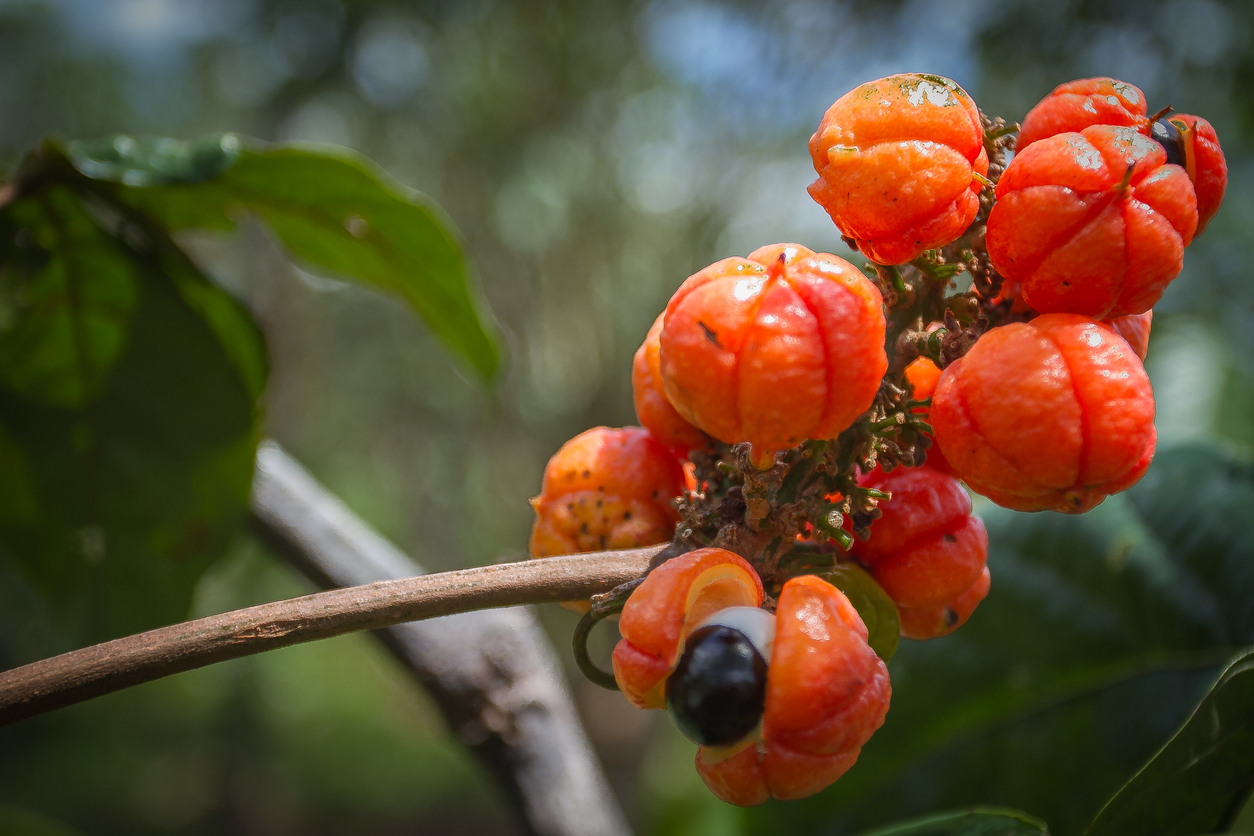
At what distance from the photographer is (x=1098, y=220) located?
0.93 m

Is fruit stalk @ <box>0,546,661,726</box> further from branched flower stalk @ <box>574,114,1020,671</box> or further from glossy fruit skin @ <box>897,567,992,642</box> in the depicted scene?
glossy fruit skin @ <box>897,567,992,642</box>

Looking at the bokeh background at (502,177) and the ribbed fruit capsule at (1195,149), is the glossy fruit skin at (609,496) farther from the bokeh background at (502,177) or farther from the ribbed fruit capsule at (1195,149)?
the bokeh background at (502,177)

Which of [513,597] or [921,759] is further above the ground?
[513,597]

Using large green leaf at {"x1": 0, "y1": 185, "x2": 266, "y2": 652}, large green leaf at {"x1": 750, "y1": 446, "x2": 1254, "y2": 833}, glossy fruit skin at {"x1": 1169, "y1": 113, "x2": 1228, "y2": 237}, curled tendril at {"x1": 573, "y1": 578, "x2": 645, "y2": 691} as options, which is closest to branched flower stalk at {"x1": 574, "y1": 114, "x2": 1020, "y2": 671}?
curled tendril at {"x1": 573, "y1": 578, "x2": 645, "y2": 691}

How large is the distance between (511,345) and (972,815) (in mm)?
13034

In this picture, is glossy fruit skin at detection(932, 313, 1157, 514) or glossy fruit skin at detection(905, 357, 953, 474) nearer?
glossy fruit skin at detection(932, 313, 1157, 514)

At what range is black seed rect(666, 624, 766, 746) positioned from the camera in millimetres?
867

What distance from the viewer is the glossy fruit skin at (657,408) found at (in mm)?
1178

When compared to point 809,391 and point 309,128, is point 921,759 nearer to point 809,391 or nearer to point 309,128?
point 809,391

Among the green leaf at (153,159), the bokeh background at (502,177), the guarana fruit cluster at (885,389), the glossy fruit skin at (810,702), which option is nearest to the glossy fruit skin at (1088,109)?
the guarana fruit cluster at (885,389)

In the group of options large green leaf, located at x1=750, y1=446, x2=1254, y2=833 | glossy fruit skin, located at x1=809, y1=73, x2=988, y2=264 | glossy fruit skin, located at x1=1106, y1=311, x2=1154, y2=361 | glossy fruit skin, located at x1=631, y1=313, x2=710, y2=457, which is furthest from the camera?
large green leaf, located at x1=750, y1=446, x2=1254, y2=833

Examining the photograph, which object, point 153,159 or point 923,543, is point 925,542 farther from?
point 153,159

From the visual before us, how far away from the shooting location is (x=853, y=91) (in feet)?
3.42

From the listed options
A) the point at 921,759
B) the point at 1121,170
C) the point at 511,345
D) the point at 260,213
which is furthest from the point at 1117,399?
the point at 511,345
